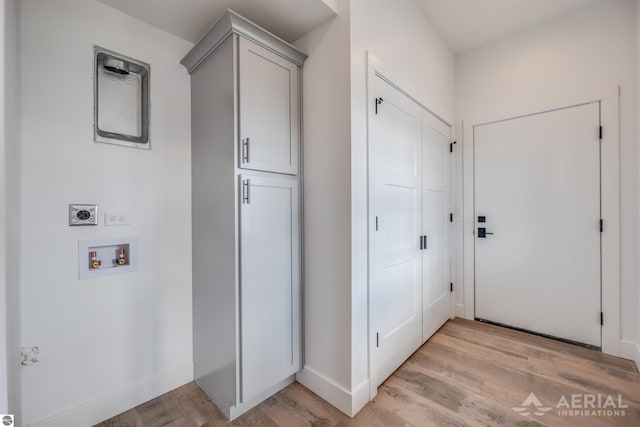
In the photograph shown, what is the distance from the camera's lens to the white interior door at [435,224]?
2465 mm

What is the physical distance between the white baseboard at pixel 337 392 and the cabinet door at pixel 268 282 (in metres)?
0.13

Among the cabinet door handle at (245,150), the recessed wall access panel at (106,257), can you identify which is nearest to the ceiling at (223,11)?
the cabinet door handle at (245,150)

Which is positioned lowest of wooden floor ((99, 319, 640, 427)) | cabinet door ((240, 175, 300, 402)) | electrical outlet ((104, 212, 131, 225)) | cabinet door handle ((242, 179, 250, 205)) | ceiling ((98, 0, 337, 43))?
wooden floor ((99, 319, 640, 427))

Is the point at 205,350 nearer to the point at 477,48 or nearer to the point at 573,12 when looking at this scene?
the point at 477,48

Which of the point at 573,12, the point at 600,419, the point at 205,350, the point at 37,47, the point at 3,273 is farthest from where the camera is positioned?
the point at 573,12

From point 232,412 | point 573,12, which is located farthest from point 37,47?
point 573,12

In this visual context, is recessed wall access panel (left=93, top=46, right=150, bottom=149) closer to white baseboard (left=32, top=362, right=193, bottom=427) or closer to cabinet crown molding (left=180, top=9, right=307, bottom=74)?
cabinet crown molding (left=180, top=9, right=307, bottom=74)

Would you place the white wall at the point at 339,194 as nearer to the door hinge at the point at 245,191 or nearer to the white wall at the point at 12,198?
the door hinge at the point at 245,191

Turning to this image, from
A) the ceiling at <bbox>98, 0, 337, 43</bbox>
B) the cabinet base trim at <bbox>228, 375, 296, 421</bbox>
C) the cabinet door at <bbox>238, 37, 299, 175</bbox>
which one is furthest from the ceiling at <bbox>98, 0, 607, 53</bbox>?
the cabinet base trim at <bbox>228, 375, 296, 421</bbox>

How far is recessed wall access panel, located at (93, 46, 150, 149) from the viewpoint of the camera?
1.62 meters

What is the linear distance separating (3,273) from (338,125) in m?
1.64

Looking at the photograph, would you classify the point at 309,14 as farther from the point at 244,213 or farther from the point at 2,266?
the point at 2,266

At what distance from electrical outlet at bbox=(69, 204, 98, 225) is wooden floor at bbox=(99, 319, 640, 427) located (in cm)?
122

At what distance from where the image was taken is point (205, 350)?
181 centimetres
